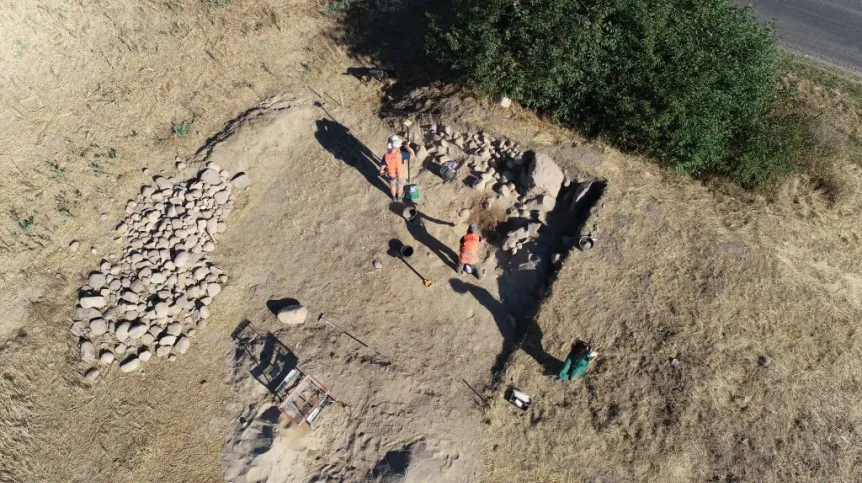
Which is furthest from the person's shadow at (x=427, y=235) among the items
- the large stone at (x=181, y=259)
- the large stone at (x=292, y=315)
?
the large stone at (x=181, y=259)

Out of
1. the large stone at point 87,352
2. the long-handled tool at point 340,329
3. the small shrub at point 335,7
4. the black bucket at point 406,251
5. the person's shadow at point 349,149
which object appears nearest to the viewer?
the large stone at point 87,352

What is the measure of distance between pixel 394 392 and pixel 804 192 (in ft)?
48.0

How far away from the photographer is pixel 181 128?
15.1 m

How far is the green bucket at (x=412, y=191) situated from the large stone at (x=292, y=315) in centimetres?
465

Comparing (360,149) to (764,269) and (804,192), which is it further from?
(804,192)

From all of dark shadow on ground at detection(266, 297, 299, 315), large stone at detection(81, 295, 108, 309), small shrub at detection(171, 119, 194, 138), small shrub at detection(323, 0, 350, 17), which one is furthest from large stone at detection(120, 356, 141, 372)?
small shrub at detection(323, 0, 350, 17)

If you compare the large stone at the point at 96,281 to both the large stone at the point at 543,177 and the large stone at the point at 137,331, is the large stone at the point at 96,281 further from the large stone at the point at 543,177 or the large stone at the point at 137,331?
the large stone at the point at 543,177

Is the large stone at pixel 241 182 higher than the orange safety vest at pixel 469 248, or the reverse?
the orange safety vest at pixel 469 248

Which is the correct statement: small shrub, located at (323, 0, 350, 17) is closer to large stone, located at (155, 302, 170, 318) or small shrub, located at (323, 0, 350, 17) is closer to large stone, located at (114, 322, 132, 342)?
large stone, located at (155, 302, 170, 318)

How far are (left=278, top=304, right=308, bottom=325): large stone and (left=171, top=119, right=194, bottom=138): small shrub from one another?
740 cm

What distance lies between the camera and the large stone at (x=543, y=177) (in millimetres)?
13953

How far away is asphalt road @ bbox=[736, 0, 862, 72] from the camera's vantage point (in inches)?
786

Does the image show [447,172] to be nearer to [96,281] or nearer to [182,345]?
[182,345]

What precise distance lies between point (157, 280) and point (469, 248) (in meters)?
8.69
